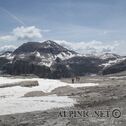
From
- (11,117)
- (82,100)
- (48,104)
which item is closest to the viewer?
(11,117)

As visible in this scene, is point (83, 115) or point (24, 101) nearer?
point (83, 115)

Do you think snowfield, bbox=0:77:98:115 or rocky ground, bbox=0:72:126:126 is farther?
snowfield, bbox=0:77:98:115

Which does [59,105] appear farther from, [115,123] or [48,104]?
[115,123]

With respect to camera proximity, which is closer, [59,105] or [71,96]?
[59,105]

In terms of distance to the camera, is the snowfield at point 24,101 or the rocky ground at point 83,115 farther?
the snowfield at point 24,101

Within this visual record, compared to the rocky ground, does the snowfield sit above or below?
above

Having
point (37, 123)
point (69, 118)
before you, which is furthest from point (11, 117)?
point (69, 118)

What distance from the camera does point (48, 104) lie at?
46344 millimetres

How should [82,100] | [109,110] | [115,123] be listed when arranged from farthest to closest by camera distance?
1. [82,100]
2. [109,110]
3. [115,123]

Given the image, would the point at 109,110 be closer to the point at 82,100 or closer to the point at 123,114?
the point at 123,114

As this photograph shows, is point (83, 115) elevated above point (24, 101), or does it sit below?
below

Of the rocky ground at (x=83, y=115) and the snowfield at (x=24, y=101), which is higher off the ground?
the snowfield at (x=24, y=101)

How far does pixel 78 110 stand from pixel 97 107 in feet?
11.2

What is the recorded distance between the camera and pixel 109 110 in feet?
131
